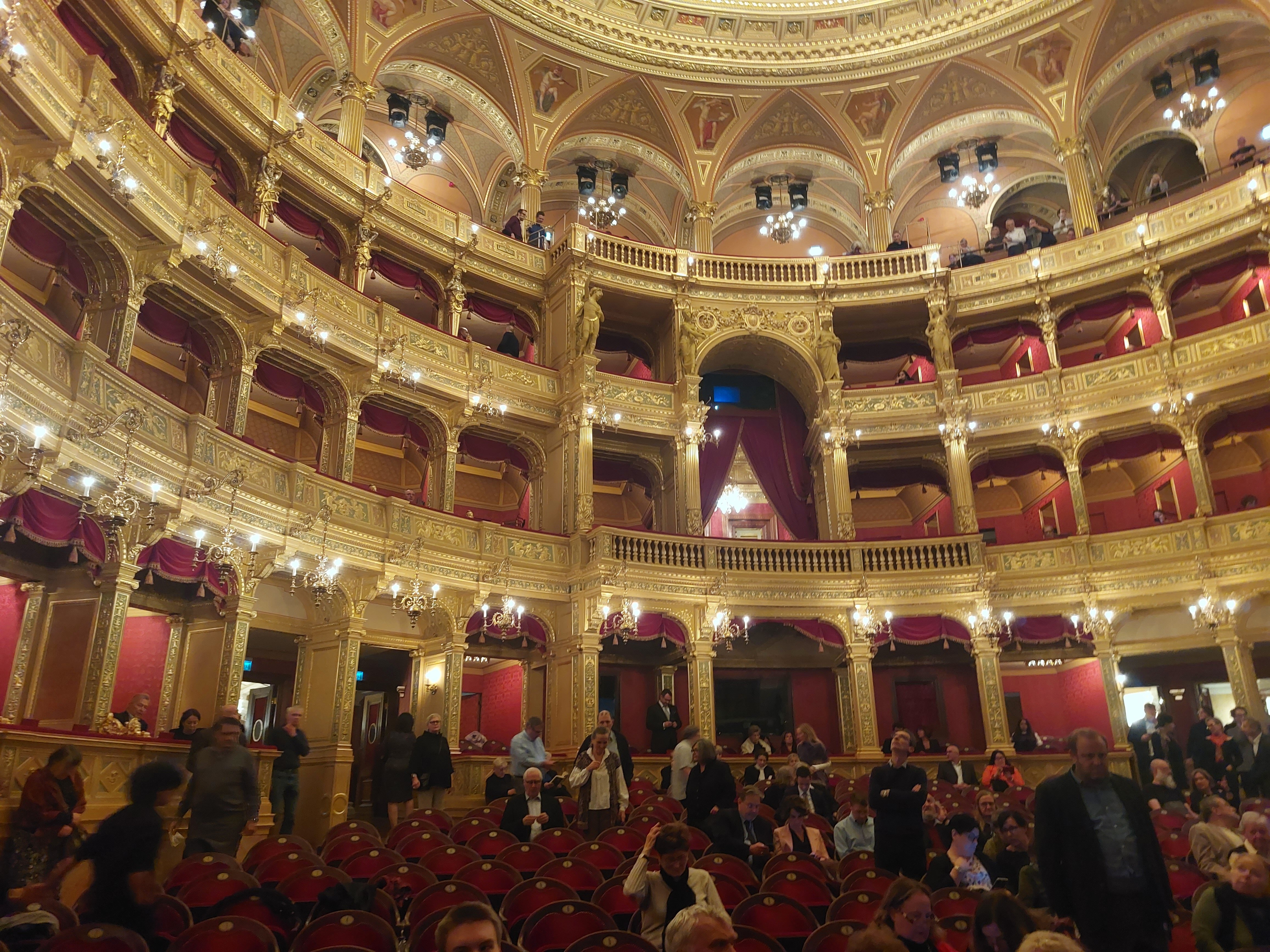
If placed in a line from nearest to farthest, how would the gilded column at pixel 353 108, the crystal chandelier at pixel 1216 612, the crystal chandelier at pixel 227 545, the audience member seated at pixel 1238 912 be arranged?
the audience member seated at pixel 1238 912, the crystal chandelier at pixel 227 545, the crystal chandelier at pixel 1216 612, the gilded column at pixel 353 108

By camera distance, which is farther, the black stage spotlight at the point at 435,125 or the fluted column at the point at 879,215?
the fluted column at the point at 879,215

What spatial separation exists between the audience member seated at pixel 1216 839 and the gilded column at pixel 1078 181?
1694 centimetres

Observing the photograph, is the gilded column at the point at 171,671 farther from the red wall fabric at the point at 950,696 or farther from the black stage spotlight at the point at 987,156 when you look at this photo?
the black stage spotlight at the point at 987,156

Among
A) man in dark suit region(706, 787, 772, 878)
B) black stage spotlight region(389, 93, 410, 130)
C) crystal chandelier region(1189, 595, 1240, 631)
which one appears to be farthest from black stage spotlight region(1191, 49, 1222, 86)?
man in dark suit region(706, 787, 772, 878)

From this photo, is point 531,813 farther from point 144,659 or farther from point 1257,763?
point 144,659

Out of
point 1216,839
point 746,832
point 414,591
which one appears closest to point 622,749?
point 746,832

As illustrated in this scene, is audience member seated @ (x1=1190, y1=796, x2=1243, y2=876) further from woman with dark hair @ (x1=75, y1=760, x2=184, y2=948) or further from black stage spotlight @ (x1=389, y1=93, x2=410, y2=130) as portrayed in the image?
black stage spotlight @ (x1=389, y1=93, x2=410, y2=130)

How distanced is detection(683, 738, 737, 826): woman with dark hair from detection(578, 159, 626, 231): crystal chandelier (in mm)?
18353

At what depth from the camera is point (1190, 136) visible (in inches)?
843

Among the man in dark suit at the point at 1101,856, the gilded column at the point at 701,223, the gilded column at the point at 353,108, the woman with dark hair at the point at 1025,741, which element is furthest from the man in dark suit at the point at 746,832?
the gilded column at the point at 701,223

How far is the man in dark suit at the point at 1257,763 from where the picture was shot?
9.73 meters

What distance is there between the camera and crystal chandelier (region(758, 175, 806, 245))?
23.4 metres

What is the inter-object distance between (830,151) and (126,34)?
1611 centimetres

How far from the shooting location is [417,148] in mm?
20469
